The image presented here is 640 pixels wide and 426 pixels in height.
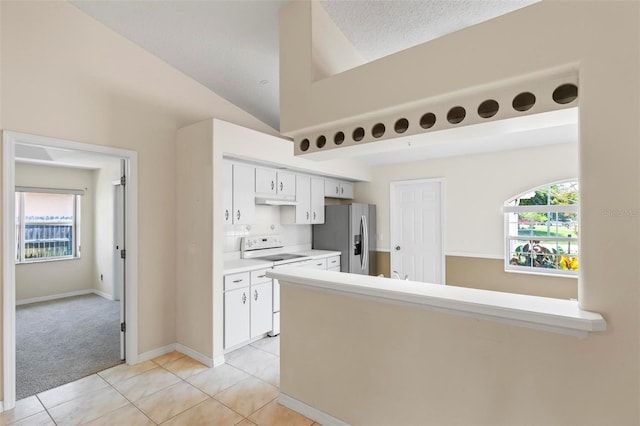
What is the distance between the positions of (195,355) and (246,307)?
2.15 feet

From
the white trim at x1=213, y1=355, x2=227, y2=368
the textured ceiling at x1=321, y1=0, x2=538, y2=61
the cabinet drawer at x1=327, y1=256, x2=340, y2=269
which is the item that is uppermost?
the textured ceiling at x1=321, y1=0, x2=538, y2=61

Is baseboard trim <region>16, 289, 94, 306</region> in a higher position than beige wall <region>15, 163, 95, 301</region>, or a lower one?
lower

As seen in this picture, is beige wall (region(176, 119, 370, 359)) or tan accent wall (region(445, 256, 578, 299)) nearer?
beige wall (region(176, 119, 370, 359))

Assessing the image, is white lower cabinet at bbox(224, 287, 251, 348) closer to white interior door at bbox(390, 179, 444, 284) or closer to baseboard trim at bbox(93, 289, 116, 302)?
white interior door at bbox(390, 179, 444, 284)

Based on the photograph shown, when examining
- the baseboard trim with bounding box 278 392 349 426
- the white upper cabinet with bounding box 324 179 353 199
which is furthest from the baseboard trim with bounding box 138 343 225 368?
the white upper cabinet with bounding box 324 179 353 199

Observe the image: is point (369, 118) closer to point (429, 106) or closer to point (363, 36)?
point (429, 106)

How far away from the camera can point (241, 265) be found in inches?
137

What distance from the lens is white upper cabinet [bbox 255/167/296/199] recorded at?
3889 mm

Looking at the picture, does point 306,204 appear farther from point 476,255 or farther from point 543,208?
point 543,208

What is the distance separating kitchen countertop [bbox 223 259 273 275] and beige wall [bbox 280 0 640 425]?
1334 mm

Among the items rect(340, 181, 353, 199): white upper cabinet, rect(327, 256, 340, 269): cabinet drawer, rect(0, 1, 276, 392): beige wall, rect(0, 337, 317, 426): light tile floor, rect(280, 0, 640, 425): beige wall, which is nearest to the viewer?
rect(280, 0, 640, 425): beige wall

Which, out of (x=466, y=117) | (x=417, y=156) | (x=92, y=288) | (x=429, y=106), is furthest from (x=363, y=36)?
(x=92, y=288)

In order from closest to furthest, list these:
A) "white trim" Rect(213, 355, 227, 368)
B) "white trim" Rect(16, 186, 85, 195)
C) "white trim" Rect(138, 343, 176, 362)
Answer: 1. "white trim" Rect(213, 355, 227, 368)
2. "white trim" Rect(138, 343, 176, 362)
3. "white trim" Rect(16, 186, 85, 195)

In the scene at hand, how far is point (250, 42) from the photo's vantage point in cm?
288
